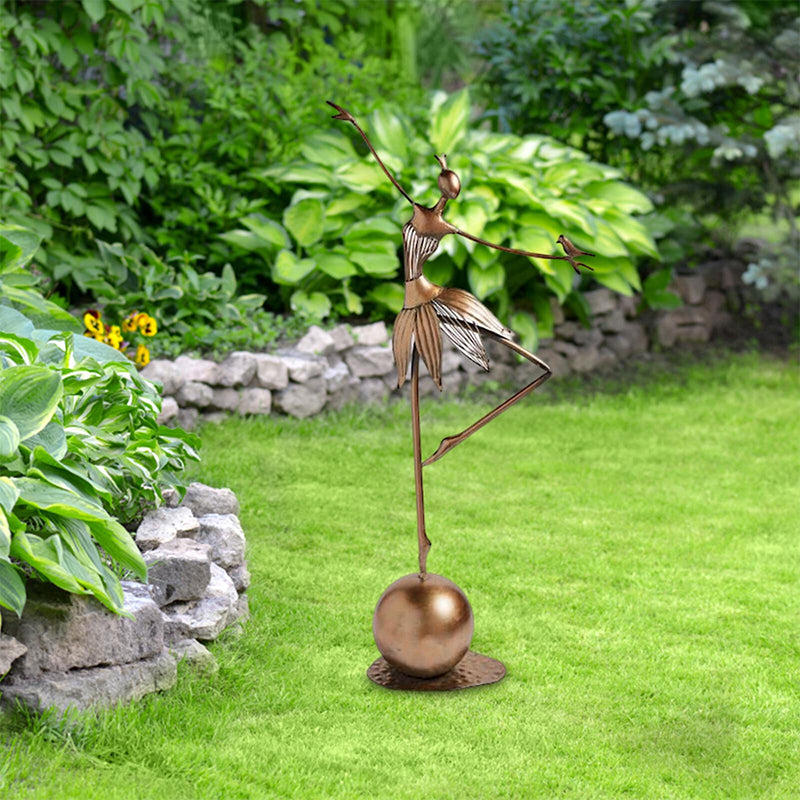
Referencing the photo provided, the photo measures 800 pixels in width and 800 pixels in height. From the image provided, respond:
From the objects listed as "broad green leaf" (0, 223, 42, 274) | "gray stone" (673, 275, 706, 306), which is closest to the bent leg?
"broad green leaf" (0, 223, 42, 274)

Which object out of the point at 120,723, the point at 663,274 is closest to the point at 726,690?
the point at 120,723

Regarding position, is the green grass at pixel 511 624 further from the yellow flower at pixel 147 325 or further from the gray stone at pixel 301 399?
the yellow flower at pixel 147 325

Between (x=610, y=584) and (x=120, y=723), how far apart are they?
70.5 inches

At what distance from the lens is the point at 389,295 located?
6113 millimetres

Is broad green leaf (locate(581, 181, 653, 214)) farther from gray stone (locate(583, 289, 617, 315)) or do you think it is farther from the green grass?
the green grass

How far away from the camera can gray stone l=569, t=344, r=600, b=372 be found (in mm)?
6684

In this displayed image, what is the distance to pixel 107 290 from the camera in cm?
554

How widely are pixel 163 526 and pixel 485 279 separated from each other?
311 centimetres

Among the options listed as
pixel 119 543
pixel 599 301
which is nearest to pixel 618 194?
pixel 599 301

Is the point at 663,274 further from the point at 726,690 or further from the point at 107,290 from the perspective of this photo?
the point at 726,690

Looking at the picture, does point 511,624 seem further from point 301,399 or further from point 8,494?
point 301,399

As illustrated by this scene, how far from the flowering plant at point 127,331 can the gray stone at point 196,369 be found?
153 millimetres

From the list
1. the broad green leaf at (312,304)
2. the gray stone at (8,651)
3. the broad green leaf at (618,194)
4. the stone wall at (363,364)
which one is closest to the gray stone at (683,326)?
the stone wall at (363,364)

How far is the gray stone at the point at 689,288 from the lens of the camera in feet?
24.1
